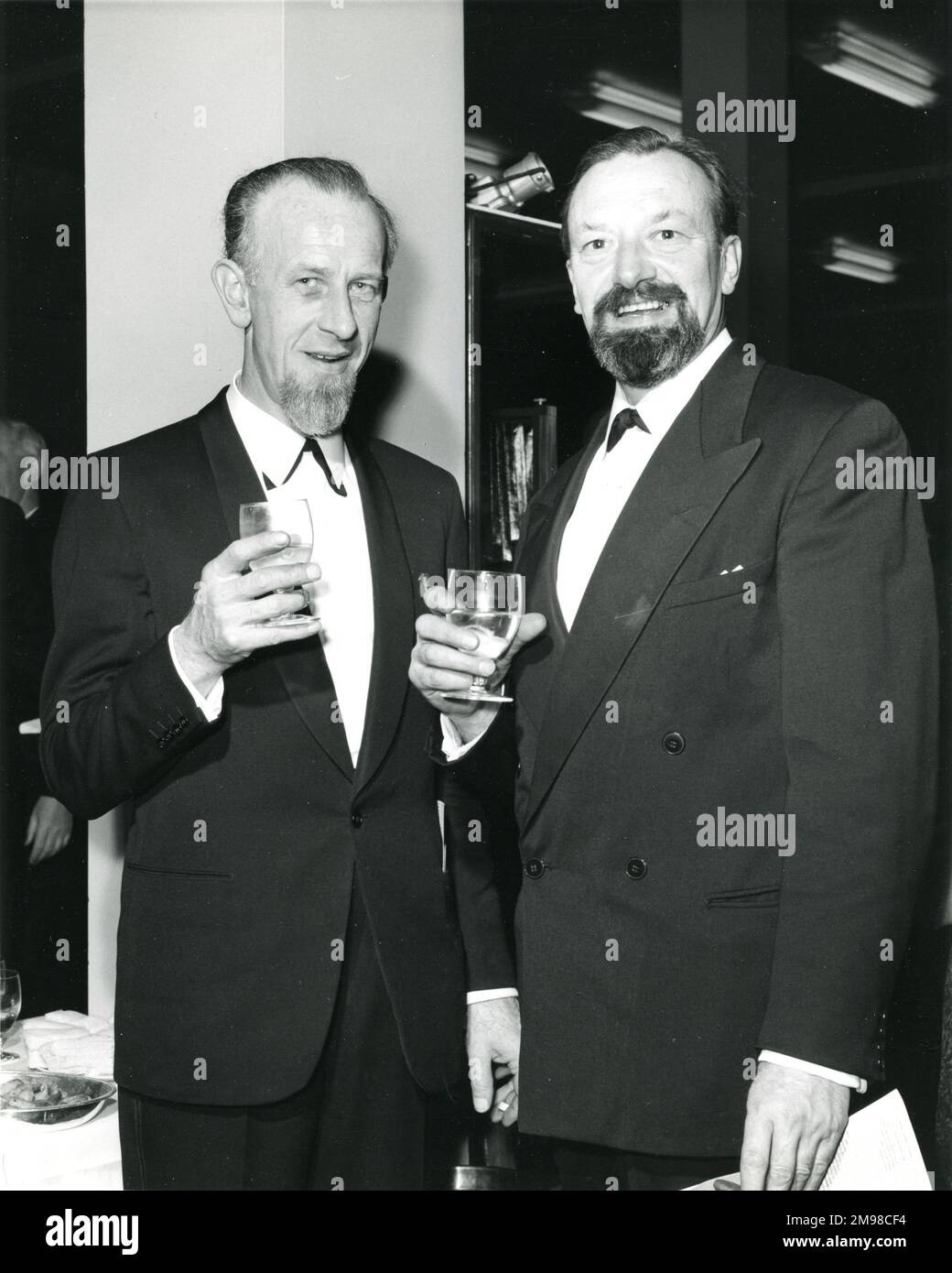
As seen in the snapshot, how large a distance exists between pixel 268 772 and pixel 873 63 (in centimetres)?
329

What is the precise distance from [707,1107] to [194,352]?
175cm

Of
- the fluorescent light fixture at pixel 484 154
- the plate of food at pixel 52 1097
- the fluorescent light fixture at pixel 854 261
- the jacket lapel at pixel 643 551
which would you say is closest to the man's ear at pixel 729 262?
the jacket lapel at pixel 643 551

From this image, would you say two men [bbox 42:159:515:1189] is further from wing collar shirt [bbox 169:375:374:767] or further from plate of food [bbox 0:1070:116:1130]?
plate of food [bbox 0:1070:116:1130]

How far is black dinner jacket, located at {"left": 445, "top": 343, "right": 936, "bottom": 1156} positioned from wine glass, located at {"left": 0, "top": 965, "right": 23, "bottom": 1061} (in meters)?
1.03

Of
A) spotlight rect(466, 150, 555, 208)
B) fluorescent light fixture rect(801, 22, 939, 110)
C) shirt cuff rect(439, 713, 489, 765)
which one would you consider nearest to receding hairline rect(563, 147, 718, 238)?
shirt cuff rect(439, 713, 489, 765)

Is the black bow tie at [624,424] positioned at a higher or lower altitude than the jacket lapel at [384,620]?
higher

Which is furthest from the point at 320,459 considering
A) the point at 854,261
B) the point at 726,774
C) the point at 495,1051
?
the point at 854,261

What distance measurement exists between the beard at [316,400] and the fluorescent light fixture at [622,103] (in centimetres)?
294

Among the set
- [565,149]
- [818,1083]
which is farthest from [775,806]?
[565,149]

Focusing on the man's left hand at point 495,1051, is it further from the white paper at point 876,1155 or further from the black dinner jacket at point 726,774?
the white paper at point 876,1155

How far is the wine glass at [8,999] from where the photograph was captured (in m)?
2.32

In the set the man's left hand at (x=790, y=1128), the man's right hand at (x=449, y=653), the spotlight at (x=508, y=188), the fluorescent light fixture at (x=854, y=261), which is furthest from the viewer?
the fluorescent light fixture at (x=854, y=261)

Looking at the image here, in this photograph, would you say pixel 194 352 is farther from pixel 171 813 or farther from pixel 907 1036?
pixel 907 1036

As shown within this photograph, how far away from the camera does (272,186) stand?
2.13 m
